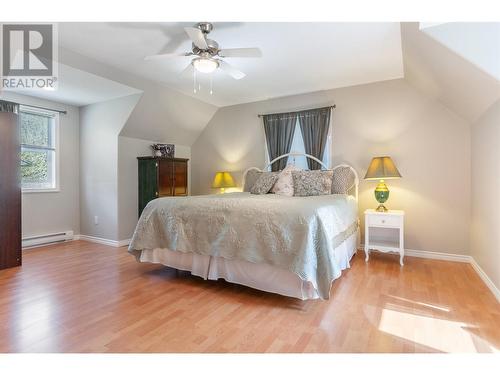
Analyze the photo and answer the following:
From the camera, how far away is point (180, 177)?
15.9 feet

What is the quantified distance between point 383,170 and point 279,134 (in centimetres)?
176

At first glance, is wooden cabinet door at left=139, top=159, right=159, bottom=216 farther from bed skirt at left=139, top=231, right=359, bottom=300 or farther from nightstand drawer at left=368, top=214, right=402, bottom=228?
nightstand drawer at left=368, top=214, right=402, bottom=228

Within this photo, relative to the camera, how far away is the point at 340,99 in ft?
13.3

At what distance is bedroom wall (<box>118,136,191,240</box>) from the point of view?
4.39 metres

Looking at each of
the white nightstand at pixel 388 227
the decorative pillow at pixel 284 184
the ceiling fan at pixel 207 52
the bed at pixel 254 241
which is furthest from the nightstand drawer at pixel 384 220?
the ceiling fan at pixel 207 52

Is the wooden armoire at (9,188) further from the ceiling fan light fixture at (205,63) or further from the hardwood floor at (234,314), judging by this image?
the ceiling fan light fixture at (205,63)

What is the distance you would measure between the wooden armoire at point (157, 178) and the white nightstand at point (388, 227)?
3.15 meters

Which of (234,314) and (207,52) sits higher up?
(207,52)

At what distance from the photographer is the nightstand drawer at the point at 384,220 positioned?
3205mm

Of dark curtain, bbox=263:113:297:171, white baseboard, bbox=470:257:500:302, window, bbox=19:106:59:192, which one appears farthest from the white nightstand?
window, bbox=19:106:59:192

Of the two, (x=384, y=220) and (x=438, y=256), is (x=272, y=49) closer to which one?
(x=384, y=220)

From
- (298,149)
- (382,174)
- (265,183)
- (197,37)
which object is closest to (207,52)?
(197,37)
